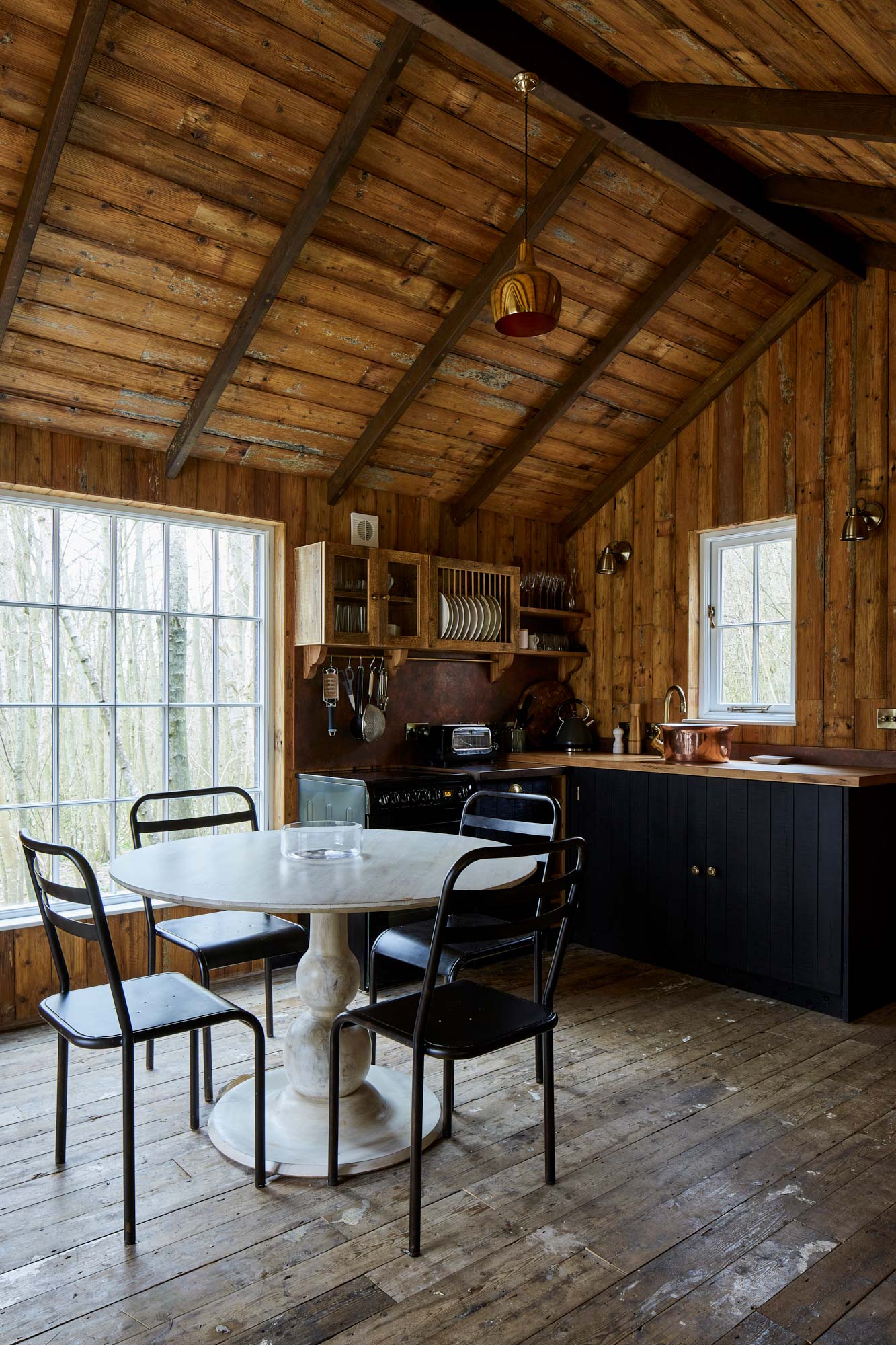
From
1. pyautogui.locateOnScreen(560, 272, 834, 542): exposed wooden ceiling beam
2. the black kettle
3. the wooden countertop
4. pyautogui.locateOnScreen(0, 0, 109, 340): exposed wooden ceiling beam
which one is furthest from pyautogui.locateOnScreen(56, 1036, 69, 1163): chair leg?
pyautogui.locateOnScreen(560, 272, 834, 542): exposed wooden ceiling beam

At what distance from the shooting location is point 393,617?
4.39 m

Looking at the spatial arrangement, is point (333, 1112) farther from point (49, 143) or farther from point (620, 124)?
point (620, 124)

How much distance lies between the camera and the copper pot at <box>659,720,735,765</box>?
13.8 feet

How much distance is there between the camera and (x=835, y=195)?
3465 millimetres

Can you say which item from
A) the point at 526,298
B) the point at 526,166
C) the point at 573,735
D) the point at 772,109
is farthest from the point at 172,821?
the point at 772,109

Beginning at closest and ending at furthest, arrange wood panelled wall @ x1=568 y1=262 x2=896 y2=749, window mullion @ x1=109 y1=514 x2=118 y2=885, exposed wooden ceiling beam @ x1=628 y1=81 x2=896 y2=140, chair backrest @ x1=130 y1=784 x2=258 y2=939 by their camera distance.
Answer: exposed wooden ceiling beam @ x1=628 y1=81 x2=896 y2=140
chair backrest @ x1=130 y1=784 x2=258 y2=939
window mullion @ x1=109 y1=514 x2=118 y2=885
wood panelled wall @ x1=568 y1=262 x2=896 y2=749

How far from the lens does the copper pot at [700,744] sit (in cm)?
420

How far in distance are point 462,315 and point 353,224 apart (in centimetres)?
60

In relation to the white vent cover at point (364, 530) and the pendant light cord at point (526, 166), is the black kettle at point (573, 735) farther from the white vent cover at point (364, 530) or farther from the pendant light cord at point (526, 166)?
the pendant light cord at point (526, 166)

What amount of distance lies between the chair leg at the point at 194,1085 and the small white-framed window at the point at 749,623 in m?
3.07

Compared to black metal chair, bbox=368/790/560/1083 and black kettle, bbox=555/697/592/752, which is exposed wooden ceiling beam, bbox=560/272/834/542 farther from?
black metal chair, bbox=368/790/560/1083

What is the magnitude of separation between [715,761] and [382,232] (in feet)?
8.70

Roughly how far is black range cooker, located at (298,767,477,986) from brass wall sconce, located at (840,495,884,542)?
6.62ft

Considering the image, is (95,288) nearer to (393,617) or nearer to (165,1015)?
(393,617)
